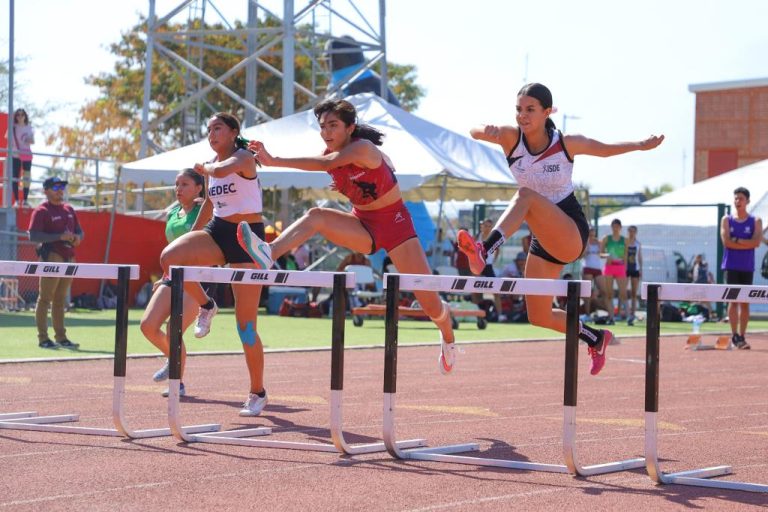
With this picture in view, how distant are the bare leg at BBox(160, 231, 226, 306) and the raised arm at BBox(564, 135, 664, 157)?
104 inches

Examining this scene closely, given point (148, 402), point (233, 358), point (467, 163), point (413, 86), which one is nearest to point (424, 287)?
point (148, 402)

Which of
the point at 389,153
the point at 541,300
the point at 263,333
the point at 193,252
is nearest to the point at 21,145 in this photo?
the point at 389,153

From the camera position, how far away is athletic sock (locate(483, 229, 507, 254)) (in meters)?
8.06

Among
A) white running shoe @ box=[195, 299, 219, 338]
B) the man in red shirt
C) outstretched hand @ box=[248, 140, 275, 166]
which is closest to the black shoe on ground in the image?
the man in red shirt

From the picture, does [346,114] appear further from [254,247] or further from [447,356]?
[447,356]

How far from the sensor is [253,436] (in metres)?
7.86

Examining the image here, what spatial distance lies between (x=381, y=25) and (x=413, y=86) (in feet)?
112

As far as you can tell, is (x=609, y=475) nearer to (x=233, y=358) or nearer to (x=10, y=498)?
(x=10, y=498)

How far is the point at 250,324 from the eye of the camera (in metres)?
8.89

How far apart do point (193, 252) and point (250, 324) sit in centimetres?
65

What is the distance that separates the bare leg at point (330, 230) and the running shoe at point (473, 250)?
884mm

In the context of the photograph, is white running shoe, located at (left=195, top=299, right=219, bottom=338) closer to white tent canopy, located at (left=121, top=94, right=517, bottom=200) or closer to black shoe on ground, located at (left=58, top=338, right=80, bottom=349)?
black shoe on ground, located at (left=58, top=338, right=80, bottom=349)

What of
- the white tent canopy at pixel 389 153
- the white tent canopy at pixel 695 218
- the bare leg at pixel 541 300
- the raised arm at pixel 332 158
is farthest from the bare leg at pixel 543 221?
the white tent canopy at pixel 695 218

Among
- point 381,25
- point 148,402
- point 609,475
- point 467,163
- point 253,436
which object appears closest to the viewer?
point 609,475
